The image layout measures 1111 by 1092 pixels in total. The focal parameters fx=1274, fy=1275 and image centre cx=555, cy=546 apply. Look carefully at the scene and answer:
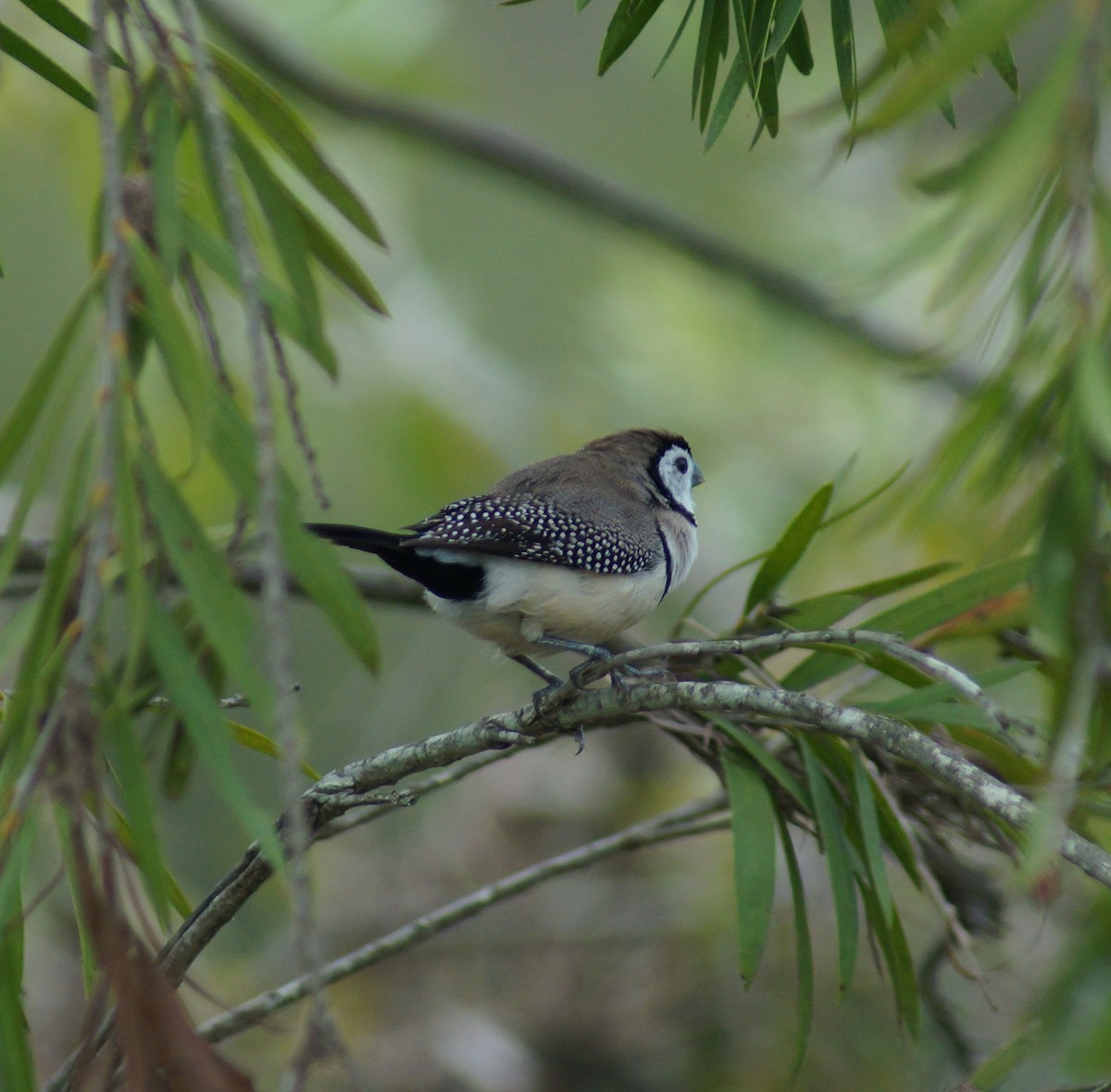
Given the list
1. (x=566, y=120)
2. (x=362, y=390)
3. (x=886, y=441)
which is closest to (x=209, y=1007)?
(x=362, y=390)

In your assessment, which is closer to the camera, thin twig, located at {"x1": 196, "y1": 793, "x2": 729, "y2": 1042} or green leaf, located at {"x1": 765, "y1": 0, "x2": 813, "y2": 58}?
green leaf, located at {"x1": 765, "y1": 0, "x2": 813, "y2": 58}

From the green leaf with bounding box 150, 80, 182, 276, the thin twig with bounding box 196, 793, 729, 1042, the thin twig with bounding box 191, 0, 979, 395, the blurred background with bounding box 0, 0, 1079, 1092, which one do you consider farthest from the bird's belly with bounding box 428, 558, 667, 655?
the thin twig with bounding box 191, 0, 979, 395

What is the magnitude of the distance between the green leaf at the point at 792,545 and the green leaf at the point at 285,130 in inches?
47.4

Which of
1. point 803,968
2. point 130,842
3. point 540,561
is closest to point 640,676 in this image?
point 803,968

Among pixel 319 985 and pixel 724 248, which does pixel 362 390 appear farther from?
pixel 319 985

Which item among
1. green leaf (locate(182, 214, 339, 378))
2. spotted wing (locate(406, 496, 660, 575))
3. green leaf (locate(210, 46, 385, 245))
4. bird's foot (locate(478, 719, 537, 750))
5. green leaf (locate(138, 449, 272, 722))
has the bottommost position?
bird's foot (locate(478, 719, 537, 750))

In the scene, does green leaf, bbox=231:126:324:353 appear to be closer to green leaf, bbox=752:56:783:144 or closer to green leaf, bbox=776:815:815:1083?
green leaf, bbox=752:56:783:144

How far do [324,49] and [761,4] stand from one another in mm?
6285

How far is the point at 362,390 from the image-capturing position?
721 cm

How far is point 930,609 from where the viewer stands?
3.02 metres

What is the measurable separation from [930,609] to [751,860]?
0.85m

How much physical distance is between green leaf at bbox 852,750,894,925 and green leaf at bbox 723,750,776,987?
0.19 metres

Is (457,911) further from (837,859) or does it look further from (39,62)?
(39,62)

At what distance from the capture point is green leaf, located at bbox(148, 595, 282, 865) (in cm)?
153
